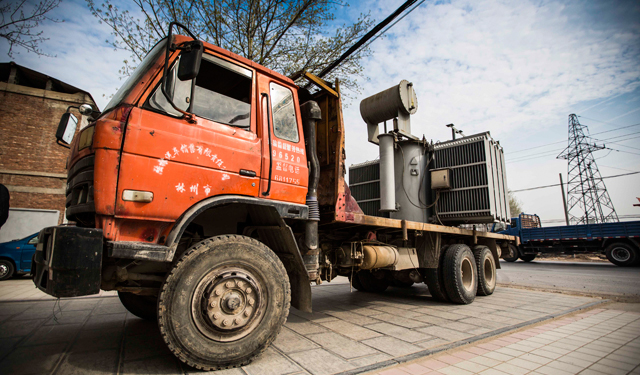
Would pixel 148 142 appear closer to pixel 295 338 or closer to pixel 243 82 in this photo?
pixel 243 82

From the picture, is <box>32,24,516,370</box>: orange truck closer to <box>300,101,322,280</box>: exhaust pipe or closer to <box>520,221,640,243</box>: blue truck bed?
<box>300,101,322,280</box>: exhaust pipe

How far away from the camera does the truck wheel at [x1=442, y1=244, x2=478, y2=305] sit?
5.70 meters

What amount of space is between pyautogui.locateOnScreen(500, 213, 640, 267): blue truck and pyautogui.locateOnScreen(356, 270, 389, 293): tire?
9.58 meters

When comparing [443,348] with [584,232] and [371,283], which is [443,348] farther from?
[584,232]

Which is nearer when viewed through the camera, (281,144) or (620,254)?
(281,144)

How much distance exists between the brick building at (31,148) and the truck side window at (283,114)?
14726 millimetres

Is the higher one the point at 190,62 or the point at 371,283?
the point at 190,62

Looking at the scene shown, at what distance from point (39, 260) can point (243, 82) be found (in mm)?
2308

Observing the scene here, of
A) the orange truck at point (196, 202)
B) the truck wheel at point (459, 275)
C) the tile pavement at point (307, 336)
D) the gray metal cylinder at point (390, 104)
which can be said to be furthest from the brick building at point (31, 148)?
the truck wheel at point (459, 275)

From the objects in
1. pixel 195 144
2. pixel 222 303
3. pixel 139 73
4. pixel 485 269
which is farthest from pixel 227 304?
pixel 485 269

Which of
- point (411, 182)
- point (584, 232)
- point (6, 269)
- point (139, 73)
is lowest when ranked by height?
point (6, 269)

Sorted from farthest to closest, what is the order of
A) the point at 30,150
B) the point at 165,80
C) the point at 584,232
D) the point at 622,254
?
the point at 584,232
the point at 622,254
the point at 30,150
the point at 165,80

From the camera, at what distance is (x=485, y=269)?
7.12 metres

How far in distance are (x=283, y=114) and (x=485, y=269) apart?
6.11 meters
